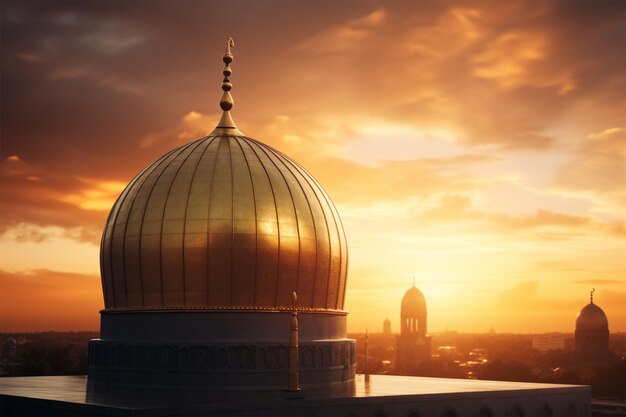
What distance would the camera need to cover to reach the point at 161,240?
34.2 m

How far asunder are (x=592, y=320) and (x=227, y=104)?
89.9 m

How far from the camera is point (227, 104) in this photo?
4022 centimetres

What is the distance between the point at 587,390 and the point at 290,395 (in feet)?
47.3

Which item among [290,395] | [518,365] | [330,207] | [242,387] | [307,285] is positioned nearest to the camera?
[290,395]

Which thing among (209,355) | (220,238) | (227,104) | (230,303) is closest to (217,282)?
(230,303)

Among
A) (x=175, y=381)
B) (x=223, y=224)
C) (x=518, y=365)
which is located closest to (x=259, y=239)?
(x=223, y=224)

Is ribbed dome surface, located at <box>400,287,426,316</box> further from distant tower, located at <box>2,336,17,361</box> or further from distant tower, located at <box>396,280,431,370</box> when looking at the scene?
distant tower, located at <box>2,336,17,361</box>

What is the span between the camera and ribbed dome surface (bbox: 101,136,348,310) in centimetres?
3369

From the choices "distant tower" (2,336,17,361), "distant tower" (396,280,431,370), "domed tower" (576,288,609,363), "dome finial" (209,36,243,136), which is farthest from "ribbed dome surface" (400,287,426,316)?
"dome finial" (209,36,243,136)

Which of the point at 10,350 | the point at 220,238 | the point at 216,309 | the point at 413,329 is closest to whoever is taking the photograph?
the point at 216,309

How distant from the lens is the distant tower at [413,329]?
142250 millimetres

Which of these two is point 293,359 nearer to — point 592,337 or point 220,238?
point 220,238

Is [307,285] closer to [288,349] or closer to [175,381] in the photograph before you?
[288,349]

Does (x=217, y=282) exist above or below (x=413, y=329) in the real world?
below
